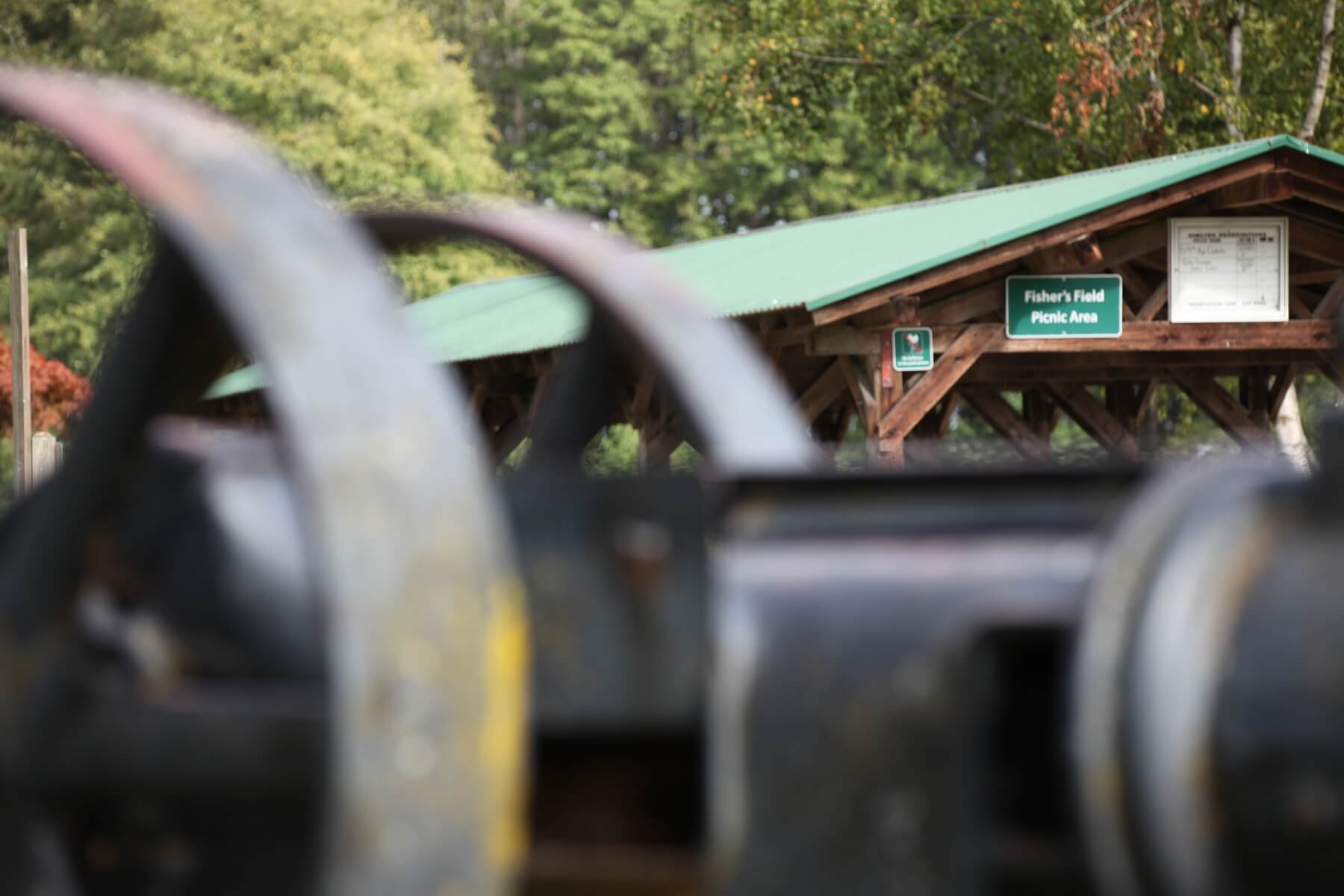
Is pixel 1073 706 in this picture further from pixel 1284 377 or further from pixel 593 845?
pixel 1284 377

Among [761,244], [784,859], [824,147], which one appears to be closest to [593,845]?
[784,859]

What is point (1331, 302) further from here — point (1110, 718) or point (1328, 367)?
point (1110, 718)

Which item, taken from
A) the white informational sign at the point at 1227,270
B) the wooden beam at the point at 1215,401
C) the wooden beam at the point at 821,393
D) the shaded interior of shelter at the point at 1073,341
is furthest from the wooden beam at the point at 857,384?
the wooden beam at the point at 1215,401

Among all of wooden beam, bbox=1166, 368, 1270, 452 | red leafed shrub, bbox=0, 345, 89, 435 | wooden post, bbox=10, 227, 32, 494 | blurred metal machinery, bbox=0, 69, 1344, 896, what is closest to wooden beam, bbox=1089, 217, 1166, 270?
wooden beam, bbox=1166, 368, 1270, 452

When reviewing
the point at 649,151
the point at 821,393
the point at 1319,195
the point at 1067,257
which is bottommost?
the point at 821,393

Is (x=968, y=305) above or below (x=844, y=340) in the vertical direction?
above

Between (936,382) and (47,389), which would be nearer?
(936,382)

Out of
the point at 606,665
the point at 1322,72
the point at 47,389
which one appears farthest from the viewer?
the point at 47,389

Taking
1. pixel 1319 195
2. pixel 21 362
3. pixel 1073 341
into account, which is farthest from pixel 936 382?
pixel 21 362

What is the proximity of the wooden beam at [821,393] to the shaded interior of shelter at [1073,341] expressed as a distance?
0.02 m

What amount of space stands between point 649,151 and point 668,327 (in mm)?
49411

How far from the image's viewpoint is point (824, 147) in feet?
152

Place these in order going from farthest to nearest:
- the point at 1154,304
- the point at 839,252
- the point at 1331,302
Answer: the point at 839,252 < the point at 1331,302 < the point at 1154,304

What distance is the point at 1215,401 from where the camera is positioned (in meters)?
18.5
